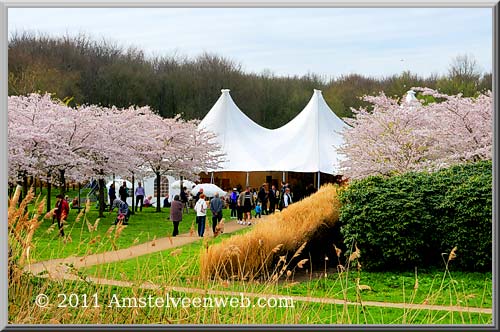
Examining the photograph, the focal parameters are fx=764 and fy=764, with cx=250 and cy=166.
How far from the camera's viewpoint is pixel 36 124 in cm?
2419

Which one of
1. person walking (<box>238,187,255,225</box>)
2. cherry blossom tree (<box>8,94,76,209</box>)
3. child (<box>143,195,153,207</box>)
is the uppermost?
cherry blossom tree (<box>8,94,76,209</box>)

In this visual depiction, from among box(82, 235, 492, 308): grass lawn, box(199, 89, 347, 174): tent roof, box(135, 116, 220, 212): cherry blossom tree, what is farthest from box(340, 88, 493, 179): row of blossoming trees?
box(135, 116, 220, 212): cherry blossom tree

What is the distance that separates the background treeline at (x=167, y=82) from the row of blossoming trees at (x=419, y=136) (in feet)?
9.01

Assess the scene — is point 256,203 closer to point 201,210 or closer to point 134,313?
point 201,210

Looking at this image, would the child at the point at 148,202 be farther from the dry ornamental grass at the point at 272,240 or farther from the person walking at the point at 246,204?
the dry ornamental grass at the point at 272,240

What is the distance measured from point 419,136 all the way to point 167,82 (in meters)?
19.7

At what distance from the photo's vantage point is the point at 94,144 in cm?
2675

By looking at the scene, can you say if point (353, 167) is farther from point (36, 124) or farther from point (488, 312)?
point (488, 312)

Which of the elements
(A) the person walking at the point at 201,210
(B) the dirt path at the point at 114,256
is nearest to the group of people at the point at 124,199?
(B) the dirt path at the point at 114,256

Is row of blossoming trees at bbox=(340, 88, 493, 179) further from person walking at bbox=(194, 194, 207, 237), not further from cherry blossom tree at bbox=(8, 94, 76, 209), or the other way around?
cherry blossom tree at bbox=(8, 94, 76, 209)

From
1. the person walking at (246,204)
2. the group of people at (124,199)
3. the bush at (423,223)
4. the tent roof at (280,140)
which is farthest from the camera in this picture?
the tent roof at (280,140)

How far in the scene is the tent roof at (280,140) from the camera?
35500mm

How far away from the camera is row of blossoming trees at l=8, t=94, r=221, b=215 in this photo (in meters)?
23.4

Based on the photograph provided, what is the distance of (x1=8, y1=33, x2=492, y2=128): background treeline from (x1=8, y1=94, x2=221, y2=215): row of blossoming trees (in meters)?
2.35
